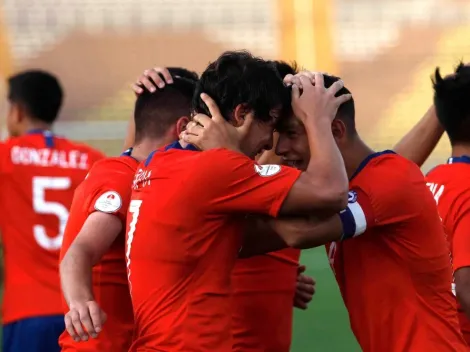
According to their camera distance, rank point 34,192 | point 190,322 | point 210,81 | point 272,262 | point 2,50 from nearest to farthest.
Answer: point 190,322 → point 210,81 → point 272,262 → point 34,192 → point 2,50

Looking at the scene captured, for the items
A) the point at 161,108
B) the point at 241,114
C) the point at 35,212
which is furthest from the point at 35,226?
the point at 241,114

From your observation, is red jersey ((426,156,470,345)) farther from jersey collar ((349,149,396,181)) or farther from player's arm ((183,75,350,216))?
player's arm ((183,75,350,216))

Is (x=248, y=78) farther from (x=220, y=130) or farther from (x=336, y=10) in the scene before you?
(x=336, y=10)

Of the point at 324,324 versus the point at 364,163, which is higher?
the point at 364,163

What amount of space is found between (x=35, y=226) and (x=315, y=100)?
9.84 ft

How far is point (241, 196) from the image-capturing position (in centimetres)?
317

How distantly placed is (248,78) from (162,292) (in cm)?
78

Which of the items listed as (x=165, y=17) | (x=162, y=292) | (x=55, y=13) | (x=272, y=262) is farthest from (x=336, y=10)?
(x=162, y=292)

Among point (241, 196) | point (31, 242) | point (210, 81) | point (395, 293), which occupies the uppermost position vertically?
point (210, 81)

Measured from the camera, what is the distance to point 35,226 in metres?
5.93

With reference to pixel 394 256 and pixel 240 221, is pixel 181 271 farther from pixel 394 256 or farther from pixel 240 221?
pixel 394 256

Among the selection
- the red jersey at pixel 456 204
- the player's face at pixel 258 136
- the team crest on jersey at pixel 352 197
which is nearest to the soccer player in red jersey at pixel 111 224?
the player's face at pixel 258 136

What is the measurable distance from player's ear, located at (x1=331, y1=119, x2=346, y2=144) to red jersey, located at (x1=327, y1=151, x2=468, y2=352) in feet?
0.43

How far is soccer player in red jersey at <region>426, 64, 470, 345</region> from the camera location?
404cm
